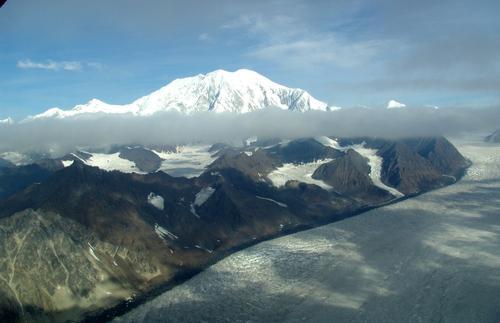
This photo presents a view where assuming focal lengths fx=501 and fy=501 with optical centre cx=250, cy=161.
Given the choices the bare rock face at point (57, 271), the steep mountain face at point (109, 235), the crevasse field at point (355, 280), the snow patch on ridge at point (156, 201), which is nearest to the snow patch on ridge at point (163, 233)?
the steep mountain face at point (109, 235)

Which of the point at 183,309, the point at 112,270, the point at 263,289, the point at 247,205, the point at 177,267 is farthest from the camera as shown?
the point at 247,205

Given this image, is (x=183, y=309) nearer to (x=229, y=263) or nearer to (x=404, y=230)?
(x=229, y=263)

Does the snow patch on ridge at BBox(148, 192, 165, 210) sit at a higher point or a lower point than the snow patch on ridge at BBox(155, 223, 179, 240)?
higher

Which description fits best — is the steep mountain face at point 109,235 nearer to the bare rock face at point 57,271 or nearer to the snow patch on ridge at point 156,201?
the bare rock face at point 57,271

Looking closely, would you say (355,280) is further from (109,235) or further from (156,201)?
(156,201)

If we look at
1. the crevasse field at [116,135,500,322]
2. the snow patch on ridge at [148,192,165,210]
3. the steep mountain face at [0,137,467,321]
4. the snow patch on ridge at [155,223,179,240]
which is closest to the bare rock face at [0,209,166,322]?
the steep mountain face at [0,137,467,321]

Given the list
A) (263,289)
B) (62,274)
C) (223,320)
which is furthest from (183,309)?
(62,274)

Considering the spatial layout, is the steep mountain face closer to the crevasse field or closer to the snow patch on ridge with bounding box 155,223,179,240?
the snow patch on ridge with bounding box 155,223,179,240

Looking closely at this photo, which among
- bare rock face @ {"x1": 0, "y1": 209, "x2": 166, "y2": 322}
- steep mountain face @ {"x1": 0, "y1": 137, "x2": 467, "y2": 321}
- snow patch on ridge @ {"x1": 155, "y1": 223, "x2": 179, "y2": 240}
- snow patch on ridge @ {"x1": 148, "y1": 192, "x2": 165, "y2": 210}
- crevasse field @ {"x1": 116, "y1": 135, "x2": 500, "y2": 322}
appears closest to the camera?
crevasse field @ {"x1": 116, "y1": 135, "x2": 500, "y2": 322}
